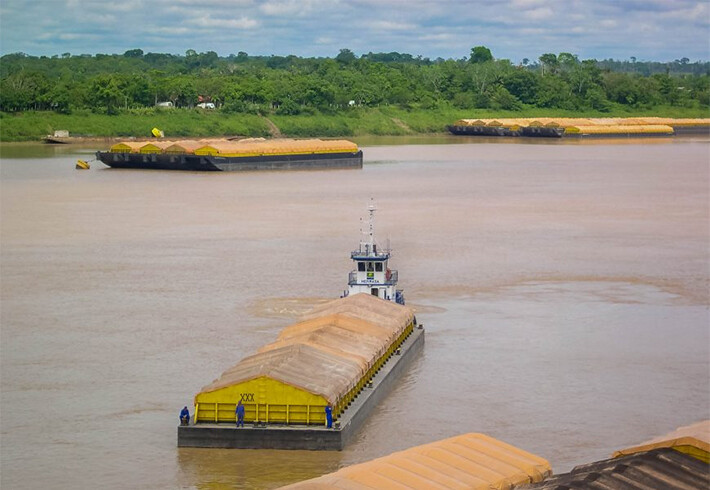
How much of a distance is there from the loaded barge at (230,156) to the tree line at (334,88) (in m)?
32.6

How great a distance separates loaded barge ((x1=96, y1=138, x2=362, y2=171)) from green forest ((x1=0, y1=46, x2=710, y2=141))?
87.8 ft

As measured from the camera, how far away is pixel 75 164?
8794cm

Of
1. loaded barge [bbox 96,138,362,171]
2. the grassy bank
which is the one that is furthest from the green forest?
loaded barge [bbox 96,138,362,171]

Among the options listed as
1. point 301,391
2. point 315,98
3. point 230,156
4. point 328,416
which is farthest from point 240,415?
point 315,98

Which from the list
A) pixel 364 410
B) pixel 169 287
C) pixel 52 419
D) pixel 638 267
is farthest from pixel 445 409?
pixel 638 267

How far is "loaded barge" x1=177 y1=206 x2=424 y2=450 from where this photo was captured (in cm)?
2122

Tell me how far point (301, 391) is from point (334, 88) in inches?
4569

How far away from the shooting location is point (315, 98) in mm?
133125

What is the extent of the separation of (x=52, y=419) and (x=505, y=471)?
990 cm

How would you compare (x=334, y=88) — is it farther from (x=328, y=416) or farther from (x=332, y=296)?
(x=328, y=416)

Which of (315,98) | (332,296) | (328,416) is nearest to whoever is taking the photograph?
(328,416)

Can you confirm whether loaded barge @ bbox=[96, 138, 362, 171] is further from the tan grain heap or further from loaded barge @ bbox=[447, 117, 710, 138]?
the tan grain heap

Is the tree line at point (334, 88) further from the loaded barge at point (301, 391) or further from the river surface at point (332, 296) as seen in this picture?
the loaded barge at point (301, 391)

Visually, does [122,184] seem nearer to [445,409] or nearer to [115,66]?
[445,409]
